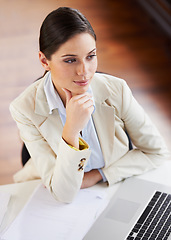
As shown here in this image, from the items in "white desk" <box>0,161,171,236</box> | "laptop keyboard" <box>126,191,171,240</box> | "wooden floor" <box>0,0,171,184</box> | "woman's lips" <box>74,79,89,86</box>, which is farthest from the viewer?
"wooden floor" <box>0,0,171,184</box>

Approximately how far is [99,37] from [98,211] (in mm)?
3189

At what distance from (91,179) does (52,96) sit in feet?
1.23

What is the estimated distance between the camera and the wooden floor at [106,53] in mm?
3652

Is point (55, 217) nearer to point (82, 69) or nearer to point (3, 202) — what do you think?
point (3, 202)

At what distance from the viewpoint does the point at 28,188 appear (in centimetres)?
192

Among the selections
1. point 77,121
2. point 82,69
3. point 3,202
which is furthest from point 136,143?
point 3,202

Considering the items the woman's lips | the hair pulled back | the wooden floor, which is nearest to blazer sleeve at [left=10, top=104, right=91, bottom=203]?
the woman's lips

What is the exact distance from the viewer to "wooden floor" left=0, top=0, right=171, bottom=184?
3652mm

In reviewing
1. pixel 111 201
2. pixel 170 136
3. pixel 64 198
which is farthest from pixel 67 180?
pixel 170 136

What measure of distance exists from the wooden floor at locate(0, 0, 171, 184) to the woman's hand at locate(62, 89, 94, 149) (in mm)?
1548

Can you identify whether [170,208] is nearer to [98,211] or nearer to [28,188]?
[98,211]

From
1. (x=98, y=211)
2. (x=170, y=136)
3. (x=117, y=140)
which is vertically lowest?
(x=170, y=136)

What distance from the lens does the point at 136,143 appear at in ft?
6.47

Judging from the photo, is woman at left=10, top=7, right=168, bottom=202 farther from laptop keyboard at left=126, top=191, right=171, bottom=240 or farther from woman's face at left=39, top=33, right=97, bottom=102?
laptop keyboard at left=126, top=191, right=171, bottom=240
